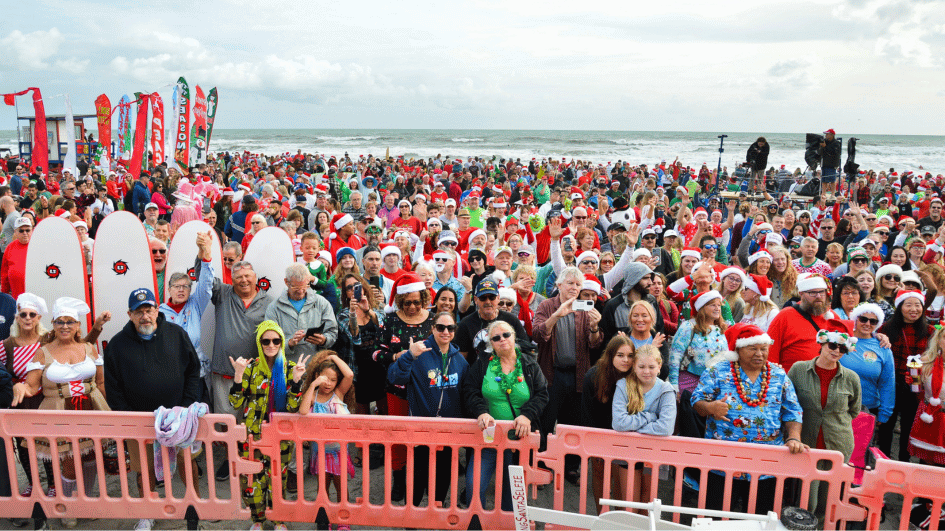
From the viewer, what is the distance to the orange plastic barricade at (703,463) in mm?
3129

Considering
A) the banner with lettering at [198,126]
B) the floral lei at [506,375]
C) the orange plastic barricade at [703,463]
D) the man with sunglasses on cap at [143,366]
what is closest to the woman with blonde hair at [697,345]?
the orange plastic barricade at [703,463]

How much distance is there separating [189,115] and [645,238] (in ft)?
52.7

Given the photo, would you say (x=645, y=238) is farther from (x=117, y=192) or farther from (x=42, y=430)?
(x=117, y=192)

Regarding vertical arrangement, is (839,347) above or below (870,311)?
below

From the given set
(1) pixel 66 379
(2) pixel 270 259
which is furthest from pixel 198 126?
(1) pixel 66 379

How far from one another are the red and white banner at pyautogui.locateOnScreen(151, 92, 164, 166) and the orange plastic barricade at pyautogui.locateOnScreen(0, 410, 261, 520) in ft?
51.2

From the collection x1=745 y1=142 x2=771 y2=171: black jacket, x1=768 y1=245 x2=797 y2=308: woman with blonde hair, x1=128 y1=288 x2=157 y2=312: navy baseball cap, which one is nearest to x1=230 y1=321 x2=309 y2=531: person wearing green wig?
x1=128 y1=288 x2=157 y2=312: navy baseball cap

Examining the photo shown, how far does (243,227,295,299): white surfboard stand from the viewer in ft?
17.1

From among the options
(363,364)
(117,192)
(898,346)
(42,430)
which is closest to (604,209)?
(898,346)

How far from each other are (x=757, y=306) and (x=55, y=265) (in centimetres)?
610

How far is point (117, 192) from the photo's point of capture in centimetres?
1223

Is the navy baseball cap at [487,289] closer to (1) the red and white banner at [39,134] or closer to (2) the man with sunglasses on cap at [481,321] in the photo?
(2) the man with sunglasses on cap at [481,321]

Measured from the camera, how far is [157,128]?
1731 cm

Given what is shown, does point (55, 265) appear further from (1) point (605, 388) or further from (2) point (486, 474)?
(1) point (605, 388)
